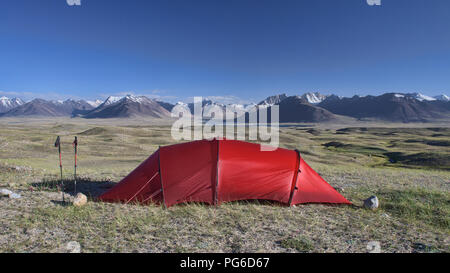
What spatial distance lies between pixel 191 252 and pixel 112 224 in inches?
109

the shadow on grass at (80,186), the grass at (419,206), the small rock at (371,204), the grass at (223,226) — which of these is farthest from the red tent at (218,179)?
the shadow on grass at (80,186)

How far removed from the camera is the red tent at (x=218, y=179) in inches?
365

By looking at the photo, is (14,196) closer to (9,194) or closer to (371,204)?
(9,194)

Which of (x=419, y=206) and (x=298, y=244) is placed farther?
(x=419, y=206)

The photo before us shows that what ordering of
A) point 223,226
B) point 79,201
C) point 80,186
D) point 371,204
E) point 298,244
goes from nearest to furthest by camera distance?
1. point 298,244
2. point 223,226
3. point 79,201
4. point 371,204
5. point 80,186

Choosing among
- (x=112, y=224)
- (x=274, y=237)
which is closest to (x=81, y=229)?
(x=112, y=224)

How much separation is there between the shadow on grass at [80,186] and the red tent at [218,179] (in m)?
2.18

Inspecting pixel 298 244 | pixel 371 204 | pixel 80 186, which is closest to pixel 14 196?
pixel 80 186

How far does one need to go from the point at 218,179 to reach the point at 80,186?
711 cm

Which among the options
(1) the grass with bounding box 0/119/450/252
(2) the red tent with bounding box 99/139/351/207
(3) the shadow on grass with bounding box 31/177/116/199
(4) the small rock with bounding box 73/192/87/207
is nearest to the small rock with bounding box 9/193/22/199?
(1) the grass with bounding box 0/119/450/252

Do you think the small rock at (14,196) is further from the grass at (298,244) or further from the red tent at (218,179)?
the grass at (298,244)

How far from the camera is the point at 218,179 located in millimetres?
9344
